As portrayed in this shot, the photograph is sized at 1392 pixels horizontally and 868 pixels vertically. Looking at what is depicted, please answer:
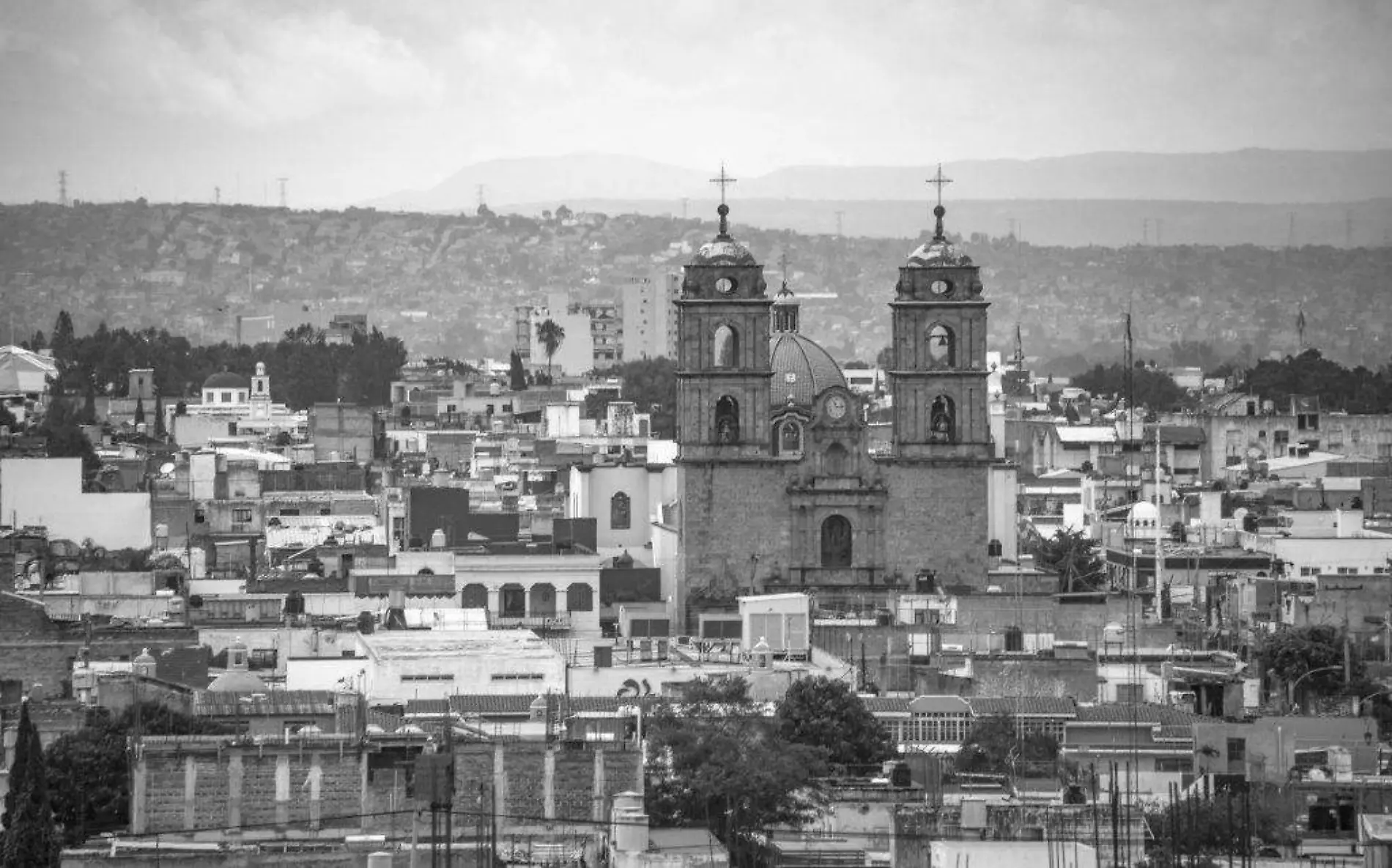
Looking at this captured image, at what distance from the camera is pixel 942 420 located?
95625 millimetres

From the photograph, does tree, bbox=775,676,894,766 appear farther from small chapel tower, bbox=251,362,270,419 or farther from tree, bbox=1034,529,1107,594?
small chapel tower, bbox=251,362,270,419

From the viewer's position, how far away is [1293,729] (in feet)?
211

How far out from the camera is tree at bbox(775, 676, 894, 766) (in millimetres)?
64562

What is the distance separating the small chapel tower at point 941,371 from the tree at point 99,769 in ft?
114

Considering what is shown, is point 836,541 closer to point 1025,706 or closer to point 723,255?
point 723,255

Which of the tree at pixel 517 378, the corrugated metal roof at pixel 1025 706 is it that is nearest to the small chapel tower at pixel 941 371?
the corrugated metal roof at pixel 1025 706

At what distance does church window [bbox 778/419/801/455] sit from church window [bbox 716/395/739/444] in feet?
3.95

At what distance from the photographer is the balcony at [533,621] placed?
88.0 meters

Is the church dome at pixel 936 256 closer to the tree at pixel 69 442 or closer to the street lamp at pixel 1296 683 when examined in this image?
the street lamp at pixel 1296 683

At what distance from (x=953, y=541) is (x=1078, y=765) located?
31794 mm

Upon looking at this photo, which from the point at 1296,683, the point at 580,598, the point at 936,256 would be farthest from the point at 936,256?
the point at 1296,683

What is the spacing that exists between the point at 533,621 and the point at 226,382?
90.0 metres

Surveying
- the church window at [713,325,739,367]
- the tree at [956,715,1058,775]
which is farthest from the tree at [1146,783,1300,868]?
the church window at [713,325,739,367]

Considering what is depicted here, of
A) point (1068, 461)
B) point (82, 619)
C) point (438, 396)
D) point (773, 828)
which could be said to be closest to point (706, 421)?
point (82, 619)
